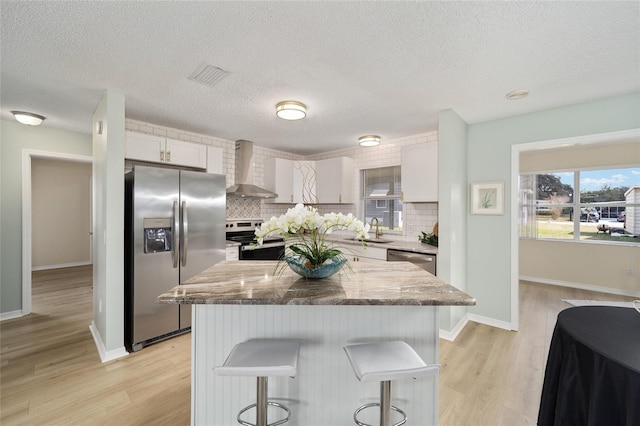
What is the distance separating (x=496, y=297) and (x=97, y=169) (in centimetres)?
478

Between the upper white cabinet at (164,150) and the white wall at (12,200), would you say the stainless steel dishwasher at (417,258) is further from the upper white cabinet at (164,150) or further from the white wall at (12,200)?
the white wall at (12,200)

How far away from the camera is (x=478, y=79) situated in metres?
2.37

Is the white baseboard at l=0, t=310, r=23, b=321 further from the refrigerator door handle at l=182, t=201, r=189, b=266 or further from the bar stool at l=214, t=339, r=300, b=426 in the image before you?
the bar stool at l=214, t=339, r=300, b=426

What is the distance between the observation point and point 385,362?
130 cm

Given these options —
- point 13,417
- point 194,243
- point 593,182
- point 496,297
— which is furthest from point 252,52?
point 593,182

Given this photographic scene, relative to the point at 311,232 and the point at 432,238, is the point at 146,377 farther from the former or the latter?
the point at 432,238

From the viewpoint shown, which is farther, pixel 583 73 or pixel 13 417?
pixel 583 73

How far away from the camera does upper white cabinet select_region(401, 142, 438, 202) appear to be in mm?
3674

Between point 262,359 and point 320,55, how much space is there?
1961 mm

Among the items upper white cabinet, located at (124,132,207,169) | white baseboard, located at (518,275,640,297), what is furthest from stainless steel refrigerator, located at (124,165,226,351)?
white baseboard, located at (518,275,640,297)

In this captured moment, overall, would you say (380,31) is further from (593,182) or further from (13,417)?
(593,182)

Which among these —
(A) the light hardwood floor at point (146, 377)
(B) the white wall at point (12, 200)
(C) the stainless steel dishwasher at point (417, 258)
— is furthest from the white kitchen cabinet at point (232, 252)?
(B) the white wall at point (12, 200)

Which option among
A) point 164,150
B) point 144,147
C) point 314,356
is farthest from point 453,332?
point 144,147

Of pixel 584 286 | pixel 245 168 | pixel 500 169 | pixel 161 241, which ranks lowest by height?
pixel 584 286
